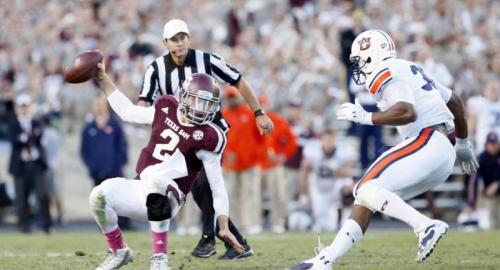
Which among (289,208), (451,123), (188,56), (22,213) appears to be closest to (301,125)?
(289,208)

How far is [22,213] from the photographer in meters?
13.5

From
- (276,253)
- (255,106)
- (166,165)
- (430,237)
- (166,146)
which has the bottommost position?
(276,253)

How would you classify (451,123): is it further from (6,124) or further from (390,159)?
(6,124)

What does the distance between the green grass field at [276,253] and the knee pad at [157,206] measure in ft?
3.10

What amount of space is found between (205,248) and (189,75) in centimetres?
130

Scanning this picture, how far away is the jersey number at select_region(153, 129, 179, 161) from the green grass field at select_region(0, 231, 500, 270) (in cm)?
88

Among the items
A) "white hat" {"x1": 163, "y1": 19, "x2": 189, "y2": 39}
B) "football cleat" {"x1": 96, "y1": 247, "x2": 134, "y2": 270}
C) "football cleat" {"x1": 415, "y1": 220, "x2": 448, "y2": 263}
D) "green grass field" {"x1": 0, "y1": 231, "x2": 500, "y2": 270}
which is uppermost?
"white hat" {"x1": 163, "y1": 19, "x2": 189, "y2": 39}

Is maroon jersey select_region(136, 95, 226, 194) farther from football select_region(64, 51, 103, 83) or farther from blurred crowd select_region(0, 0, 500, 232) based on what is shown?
blurred crowd select_region(0, 0, 500, 232)

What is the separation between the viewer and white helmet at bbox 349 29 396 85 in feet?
22.8

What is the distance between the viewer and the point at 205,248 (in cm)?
819

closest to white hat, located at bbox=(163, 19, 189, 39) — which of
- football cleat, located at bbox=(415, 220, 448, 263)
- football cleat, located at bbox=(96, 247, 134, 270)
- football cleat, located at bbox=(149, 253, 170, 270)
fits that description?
football cleat, located at bbox=(96, 247, 134, 270)

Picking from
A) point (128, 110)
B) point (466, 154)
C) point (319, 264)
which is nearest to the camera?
point (319, 264)

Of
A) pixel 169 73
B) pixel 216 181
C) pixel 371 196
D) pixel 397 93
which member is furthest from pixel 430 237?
pixel 169 73

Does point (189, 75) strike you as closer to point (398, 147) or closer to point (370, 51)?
point (370, 51)
